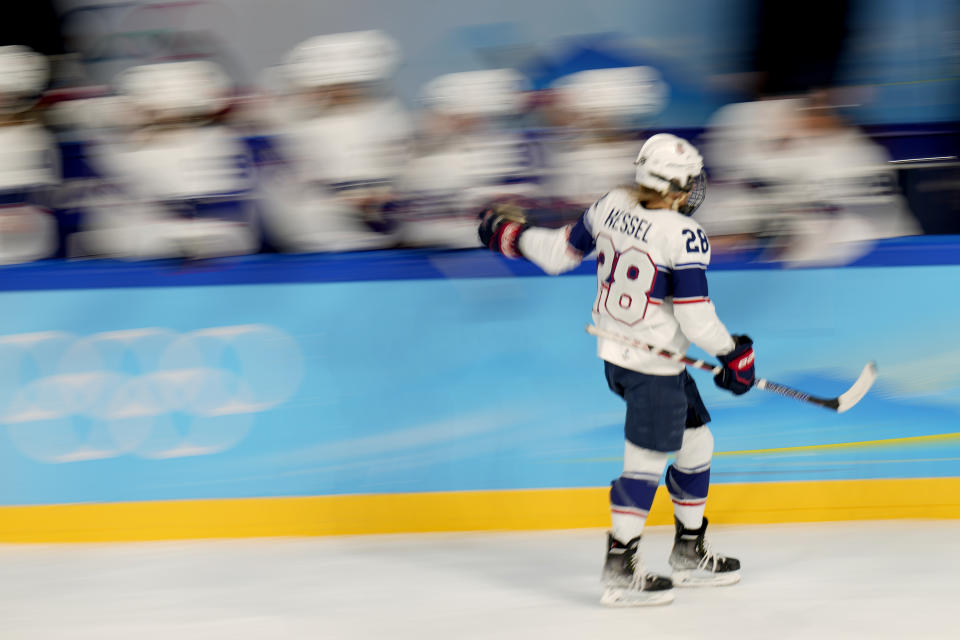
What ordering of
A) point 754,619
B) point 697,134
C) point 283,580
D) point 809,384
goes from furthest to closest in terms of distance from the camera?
point 697,134 < point 809,384 < point 283,580 < point 754,619

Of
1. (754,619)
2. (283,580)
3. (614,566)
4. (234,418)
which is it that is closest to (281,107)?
(234,418)

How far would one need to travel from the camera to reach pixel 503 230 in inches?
120

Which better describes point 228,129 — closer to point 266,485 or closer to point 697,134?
point 266,485

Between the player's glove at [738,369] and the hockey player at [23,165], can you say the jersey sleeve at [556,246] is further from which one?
the hockey player at [23,165]

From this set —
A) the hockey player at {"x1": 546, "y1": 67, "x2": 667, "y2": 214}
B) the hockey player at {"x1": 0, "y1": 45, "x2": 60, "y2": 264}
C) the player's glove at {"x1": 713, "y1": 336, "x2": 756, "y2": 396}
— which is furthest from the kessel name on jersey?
the hockey player at {"x1": 0, "y1": 45, "x2": 60, "y2": 264}

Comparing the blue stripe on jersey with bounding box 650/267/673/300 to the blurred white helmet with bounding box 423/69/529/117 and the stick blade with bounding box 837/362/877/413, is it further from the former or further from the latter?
the blurred white helmet with bounding box 423/69/529/117

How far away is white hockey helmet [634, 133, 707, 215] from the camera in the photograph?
2.76 m

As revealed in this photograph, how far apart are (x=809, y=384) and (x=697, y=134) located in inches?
51.8

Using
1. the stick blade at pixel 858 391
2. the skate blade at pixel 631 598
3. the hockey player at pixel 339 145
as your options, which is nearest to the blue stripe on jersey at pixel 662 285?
the stick blade at pixel 858 391

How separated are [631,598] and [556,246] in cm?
99

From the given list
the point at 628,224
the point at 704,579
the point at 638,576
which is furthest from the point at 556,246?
the point at 704,579

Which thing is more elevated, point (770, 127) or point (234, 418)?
point (770, 127)

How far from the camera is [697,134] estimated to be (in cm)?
436

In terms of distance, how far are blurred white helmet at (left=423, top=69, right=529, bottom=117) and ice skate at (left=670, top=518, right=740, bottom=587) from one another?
4.79ft
